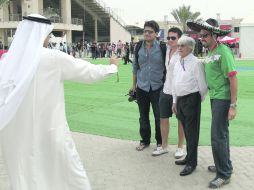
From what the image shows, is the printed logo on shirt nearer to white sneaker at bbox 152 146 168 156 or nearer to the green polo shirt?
the green polo shirt

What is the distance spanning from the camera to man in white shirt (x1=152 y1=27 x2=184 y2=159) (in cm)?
630

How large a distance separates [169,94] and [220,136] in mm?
1368

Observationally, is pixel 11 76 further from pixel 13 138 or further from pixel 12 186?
pixel 12 186

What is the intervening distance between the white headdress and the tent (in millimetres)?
33499

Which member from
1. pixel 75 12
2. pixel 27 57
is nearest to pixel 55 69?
pixel 27 57

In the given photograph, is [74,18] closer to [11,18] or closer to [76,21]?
[76,21]

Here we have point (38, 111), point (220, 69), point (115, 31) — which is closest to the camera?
point (38, 111)

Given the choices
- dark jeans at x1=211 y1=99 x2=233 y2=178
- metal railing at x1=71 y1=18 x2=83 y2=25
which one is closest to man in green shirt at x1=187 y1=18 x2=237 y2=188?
dark jeans at x1=211 y1=99 x2=233 y2=178

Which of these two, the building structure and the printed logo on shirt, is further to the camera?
the building structure

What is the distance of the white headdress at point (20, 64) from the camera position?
3.88 metres

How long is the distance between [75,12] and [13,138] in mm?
56876

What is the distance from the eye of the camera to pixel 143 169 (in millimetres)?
6016

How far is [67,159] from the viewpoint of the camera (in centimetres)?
414

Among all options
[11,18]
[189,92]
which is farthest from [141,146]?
[11,18]
